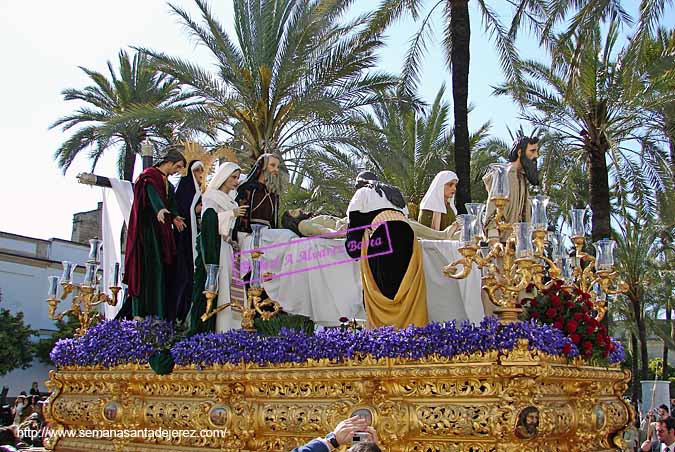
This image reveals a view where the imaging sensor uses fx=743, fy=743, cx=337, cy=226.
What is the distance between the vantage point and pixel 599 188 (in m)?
15.9

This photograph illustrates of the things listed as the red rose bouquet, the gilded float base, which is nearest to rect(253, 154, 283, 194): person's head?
the gilded float base

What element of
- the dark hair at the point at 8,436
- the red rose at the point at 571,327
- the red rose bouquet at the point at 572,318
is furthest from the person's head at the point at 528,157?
the dark hair at the point at 8,436

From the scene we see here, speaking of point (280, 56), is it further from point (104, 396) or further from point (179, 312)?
point (104, 396)

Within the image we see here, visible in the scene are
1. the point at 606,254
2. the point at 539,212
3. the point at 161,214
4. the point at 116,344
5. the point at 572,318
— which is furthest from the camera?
the point at 161,214

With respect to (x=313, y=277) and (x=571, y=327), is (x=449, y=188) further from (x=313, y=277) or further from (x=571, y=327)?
(x=571, y=327)

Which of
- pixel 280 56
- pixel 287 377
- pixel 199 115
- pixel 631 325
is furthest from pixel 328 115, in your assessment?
pixel 631 325

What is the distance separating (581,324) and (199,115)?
10.7m

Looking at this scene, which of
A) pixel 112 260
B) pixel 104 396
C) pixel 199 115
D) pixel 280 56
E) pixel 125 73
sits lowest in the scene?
pixel 104 396

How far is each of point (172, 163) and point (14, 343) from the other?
17.9m

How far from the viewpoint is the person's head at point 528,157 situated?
784 centimetres

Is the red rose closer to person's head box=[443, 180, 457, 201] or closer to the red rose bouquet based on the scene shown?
the red rose bouquet

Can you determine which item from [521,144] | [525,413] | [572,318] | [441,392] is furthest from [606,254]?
[441,392]

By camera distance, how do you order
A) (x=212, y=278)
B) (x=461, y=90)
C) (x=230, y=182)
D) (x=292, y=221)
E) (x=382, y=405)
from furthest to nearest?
1. (x=461, y=90)
2. (x=292, y=221)
3. (x=230, y=182)
4. (x=212, y=278)
5. (x=382, y=405)

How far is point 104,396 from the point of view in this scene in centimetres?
915
